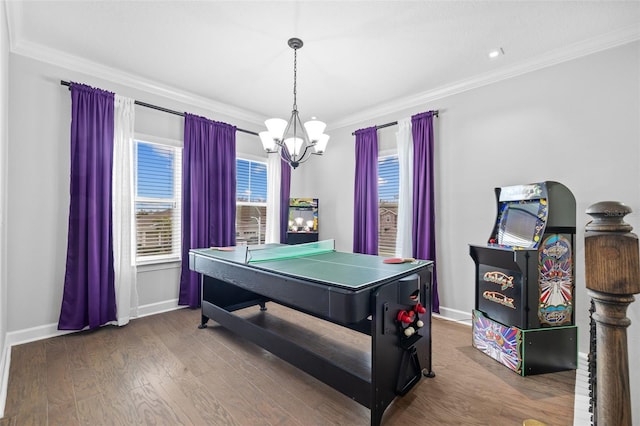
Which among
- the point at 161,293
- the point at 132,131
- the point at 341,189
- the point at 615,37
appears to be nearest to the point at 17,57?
the point at 132,131

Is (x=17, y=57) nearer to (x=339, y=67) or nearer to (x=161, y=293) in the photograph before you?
(x=161, y=293)

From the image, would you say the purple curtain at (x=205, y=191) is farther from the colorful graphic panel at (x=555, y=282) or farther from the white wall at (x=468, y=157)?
the colorful graphic panel at (x=555, y=282)

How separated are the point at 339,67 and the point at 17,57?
3203 millimetres

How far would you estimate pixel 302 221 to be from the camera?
480 centimetres

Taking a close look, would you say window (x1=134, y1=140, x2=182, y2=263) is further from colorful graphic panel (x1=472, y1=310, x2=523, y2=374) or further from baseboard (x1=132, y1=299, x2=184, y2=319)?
colorful graphic panel (x1=472, y1=310, x2=523, y2=374)

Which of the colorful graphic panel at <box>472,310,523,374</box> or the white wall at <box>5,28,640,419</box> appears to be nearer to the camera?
the colorful graphic panel at <box>472,310,523,374</box>

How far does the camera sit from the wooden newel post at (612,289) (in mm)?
594

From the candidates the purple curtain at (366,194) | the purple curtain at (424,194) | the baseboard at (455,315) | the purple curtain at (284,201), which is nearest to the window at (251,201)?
the purple curtain at (284,201)

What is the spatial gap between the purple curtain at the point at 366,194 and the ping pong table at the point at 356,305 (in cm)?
163

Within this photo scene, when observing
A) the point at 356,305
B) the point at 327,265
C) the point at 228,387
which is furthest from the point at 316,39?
the point at 228,387

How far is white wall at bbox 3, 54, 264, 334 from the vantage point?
2816 mm

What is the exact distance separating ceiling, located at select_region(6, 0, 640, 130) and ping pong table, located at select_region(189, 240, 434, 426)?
6.67 ft

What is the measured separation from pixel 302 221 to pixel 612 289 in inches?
169

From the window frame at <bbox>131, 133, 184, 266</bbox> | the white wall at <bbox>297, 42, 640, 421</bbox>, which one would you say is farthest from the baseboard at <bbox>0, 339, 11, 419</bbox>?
the white wall at <bbox>297, 42, 640, 421</bbox>
